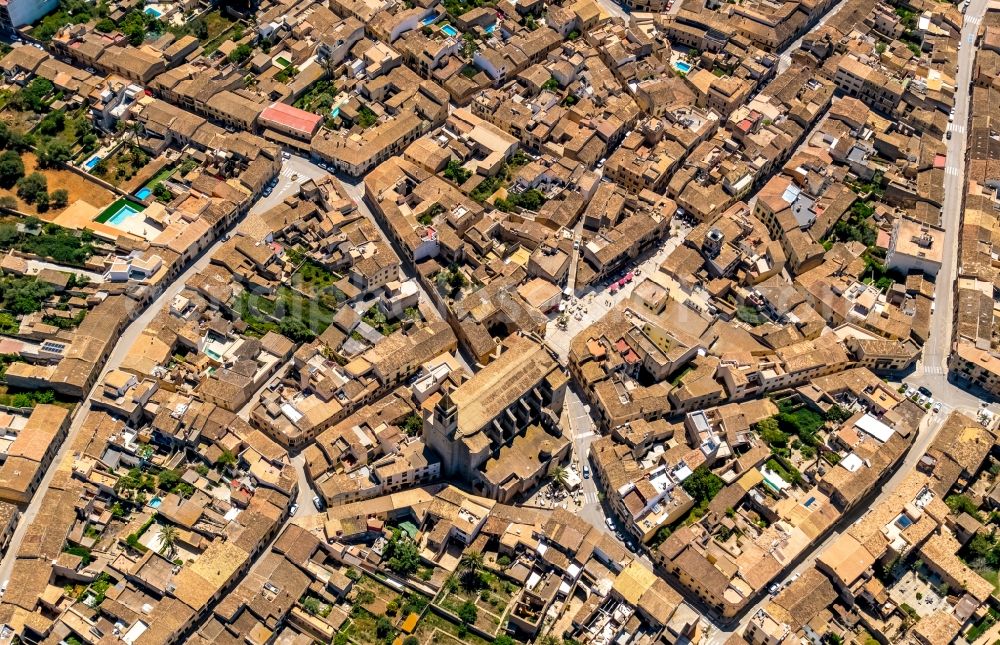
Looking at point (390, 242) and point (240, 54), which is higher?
point (240, 54)

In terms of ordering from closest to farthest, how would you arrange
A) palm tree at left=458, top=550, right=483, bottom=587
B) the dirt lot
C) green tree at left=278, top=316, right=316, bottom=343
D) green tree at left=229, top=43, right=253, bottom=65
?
palm tree at left=458, top=550, right=483, bottom=587, green tree at left=278, top=316, right=316, bottom=343, the dirt lot, green tree at left=229, top=43, right=253, bottom=65

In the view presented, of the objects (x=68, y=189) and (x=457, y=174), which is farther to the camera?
(x=457, y=174)

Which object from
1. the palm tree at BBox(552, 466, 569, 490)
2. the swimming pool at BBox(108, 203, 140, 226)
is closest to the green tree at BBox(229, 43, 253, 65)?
the swimming pool at BBox(108, 203, 140, 226)

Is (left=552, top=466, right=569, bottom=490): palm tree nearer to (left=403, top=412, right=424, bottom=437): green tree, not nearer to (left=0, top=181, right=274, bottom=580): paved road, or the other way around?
(left=403, top=412, right=424, bottom=437): green tree

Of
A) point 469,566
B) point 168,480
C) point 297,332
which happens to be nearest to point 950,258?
point 469,566

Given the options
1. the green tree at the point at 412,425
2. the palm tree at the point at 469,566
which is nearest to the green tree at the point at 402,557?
the palm tree at the point at 469,566

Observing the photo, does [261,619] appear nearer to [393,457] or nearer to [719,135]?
[393,457]

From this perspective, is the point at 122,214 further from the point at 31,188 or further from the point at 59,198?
the point at 31,188
